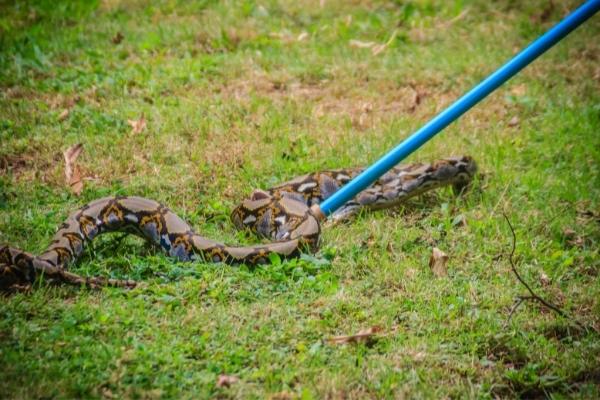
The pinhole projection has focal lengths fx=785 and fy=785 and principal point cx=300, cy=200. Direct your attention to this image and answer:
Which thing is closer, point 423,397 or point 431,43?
point 423,397

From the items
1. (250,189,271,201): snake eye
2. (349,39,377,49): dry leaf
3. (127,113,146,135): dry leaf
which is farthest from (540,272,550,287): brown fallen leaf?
(349,39,377,49): dry leaf

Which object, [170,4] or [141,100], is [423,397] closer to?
[141,100]

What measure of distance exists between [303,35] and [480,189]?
475cm

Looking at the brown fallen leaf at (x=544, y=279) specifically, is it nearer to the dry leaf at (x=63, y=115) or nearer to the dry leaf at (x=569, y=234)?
the dry leaf at (x=569, y=234)

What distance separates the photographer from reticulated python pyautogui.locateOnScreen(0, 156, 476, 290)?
5.80 metres

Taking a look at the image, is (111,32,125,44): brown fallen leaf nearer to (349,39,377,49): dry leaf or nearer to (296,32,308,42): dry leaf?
(296,32,308,42): dry leaf

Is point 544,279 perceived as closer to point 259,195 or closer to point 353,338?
point 353,338

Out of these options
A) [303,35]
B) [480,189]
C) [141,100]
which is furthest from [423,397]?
[303,35]

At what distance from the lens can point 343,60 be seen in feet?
36.0

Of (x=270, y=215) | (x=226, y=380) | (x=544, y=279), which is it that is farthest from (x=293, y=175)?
(x=226, y=380)

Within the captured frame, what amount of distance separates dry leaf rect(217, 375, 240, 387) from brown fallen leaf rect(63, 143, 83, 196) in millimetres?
3311

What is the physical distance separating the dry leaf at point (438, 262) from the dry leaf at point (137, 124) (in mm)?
3892

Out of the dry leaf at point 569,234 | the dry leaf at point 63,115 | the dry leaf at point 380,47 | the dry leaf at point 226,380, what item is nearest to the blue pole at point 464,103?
the dry leaf at point 569,234

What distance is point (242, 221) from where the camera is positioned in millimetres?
7109
